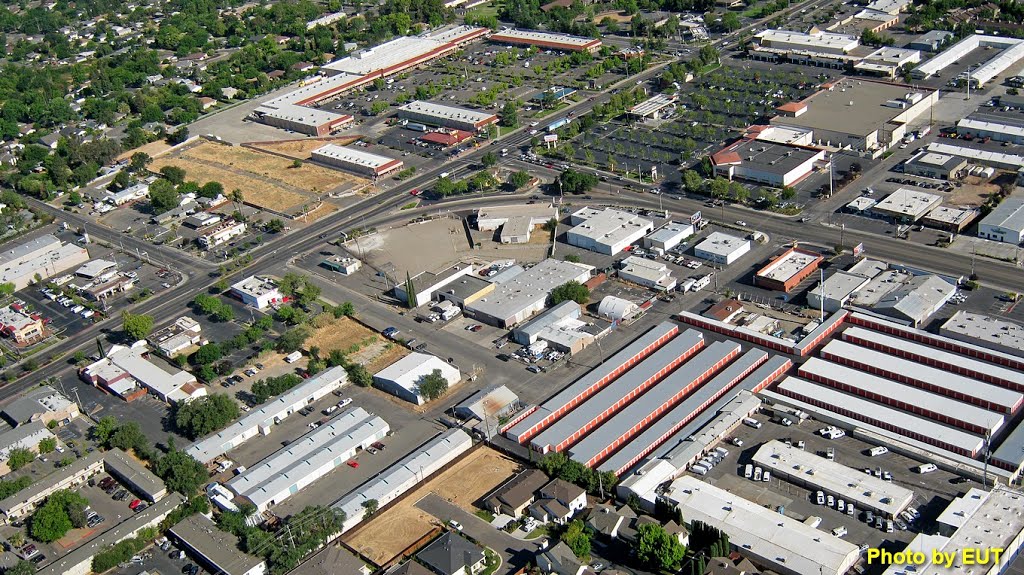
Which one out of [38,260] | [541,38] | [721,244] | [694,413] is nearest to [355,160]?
[38,260]

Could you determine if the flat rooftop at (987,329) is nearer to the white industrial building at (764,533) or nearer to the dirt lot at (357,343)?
the white industrial building at (764,533)

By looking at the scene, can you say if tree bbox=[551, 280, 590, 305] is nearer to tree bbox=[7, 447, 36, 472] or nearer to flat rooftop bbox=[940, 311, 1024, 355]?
flat rooftop bbox=[940, 311, 1024, 355]

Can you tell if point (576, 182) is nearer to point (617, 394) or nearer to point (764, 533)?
point (617, 394)

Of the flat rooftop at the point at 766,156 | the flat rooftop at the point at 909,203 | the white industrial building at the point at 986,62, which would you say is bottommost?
the flat rooftop at the point at 909,203

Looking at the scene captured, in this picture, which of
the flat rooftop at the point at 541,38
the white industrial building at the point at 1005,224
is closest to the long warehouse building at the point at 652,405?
the white industrial building at the point at 1005,224

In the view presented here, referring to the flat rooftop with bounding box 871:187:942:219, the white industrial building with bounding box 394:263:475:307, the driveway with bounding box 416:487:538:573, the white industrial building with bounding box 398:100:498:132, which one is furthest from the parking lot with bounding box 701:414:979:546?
the white industrial building with bounding box 398:100:498:132

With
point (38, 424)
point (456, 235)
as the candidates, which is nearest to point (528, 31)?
point (456, 235)
